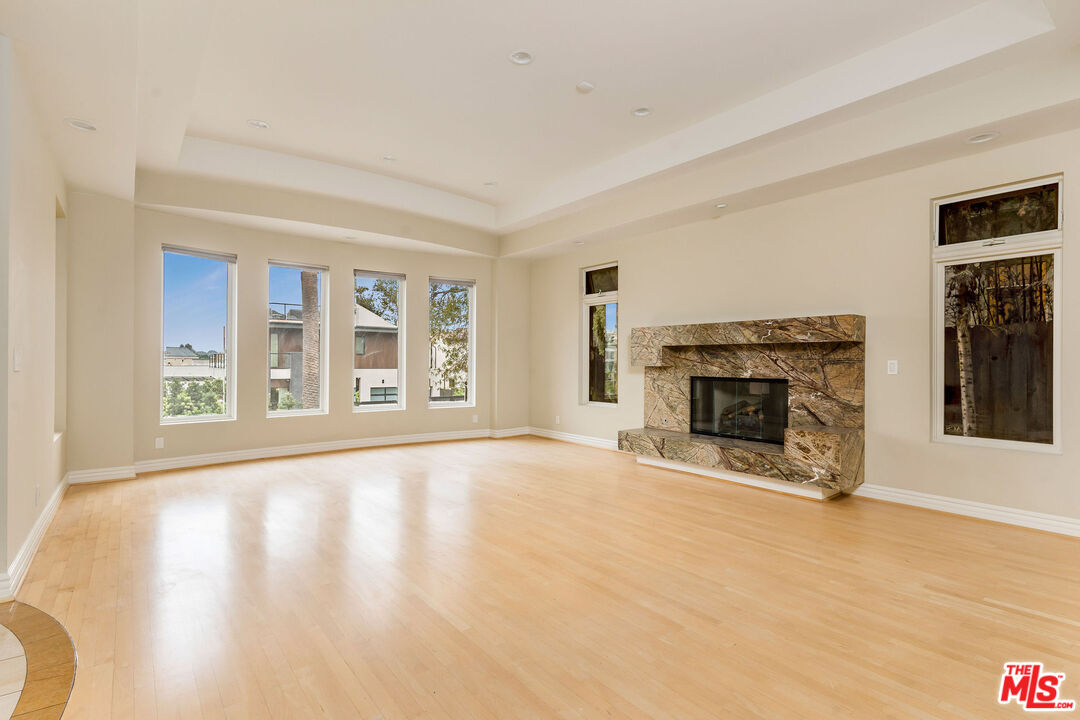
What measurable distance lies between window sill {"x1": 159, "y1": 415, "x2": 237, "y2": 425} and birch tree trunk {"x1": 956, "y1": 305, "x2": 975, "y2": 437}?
6.98m

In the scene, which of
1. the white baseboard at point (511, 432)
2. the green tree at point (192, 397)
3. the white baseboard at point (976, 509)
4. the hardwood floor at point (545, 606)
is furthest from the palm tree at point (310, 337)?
the white baseboard at point (976, 509)

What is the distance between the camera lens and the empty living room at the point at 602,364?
85.4 inches

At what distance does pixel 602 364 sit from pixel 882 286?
11.6 ft

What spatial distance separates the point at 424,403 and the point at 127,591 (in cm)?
497

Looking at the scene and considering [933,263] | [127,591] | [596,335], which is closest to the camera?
[127,591]

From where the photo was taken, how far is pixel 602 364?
291 inches

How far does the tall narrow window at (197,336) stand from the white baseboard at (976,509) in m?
6.52

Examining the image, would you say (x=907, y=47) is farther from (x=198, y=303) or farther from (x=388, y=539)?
(x=198, y=303)

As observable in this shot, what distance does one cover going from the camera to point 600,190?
18.7 ft

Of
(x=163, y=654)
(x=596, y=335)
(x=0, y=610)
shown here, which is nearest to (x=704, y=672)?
(x=163, y=654)

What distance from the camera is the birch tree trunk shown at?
13.7ft

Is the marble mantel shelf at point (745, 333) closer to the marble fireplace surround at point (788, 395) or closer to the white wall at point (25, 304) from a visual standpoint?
the marble fireplace surround at point (788, 395)

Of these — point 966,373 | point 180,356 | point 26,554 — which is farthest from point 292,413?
point 966,373

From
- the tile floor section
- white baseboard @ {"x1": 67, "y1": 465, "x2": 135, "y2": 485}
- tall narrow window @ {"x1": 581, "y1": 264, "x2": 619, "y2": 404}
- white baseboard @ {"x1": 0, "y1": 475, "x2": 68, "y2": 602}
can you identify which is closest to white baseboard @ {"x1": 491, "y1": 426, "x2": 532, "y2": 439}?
tall narrow window @ {"x1": 581, "y1": 264, "x2": 619, "y2": 404}
